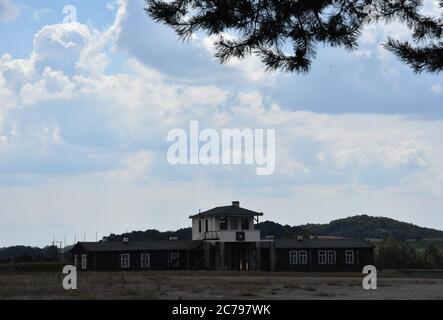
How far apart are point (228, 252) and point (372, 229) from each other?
11178 centimetres

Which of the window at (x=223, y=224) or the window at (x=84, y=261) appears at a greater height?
the window at (x=223, y=224)

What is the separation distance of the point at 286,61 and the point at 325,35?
91 cm

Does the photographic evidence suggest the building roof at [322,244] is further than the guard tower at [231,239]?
Yes

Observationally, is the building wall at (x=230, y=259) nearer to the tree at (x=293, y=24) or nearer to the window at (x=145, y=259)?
the window at (x=145, y=259)

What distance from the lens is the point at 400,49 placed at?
14.6 meters

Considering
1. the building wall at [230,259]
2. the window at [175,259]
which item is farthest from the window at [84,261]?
the window at [175,259]

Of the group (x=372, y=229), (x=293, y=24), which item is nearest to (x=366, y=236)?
(x=372, y=229)

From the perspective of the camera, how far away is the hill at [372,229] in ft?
552

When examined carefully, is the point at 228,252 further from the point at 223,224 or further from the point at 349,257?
the point at 349,257

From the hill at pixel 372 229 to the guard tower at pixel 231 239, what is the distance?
10196 cm

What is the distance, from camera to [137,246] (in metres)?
66.6

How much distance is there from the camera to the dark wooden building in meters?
65.1
